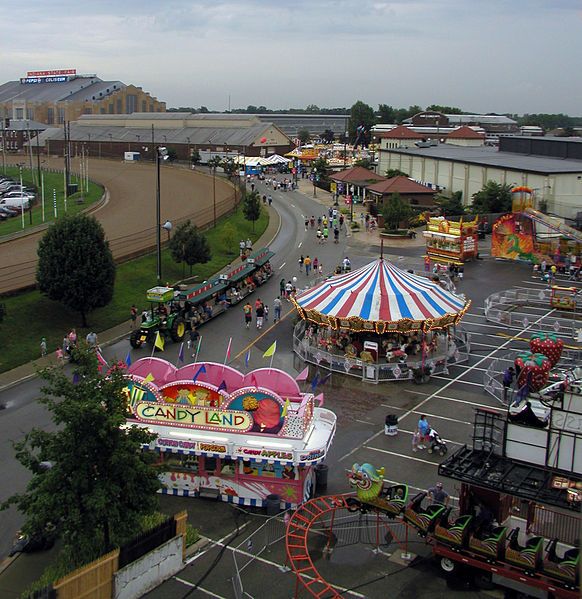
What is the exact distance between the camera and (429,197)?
225ft

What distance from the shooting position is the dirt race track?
135 feet

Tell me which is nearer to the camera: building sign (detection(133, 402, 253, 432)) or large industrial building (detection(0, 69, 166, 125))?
building sign (detection(133, 402, 253, 432))

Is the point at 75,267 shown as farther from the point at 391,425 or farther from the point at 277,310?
the point at 391,425

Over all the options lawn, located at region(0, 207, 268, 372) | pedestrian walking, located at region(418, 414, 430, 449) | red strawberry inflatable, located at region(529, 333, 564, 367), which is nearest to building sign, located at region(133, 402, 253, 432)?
pedestrian walking, located at region(418, 414, 430, 449)

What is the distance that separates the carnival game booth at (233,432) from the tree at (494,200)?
1800 inches

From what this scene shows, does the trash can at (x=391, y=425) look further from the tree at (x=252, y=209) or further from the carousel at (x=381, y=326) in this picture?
the tree at (x=252, y=209)

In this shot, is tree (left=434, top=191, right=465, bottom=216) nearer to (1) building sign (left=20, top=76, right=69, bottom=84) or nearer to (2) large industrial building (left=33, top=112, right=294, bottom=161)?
(2) large industrial building (left=33, top=112, right=294, bottom=161)

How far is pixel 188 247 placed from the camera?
42.9 m

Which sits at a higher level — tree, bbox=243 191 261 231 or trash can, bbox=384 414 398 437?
tree, bbox=243 191 261 231

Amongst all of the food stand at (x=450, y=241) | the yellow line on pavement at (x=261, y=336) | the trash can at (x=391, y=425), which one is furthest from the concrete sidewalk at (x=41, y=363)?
the food stand at (x=450, y=241)

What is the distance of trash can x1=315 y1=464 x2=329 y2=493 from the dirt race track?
20684mm

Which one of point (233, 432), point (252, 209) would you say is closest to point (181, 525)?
point (233, 432)

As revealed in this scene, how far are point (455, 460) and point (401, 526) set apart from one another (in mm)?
2654

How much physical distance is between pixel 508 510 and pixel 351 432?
24.5 ft
